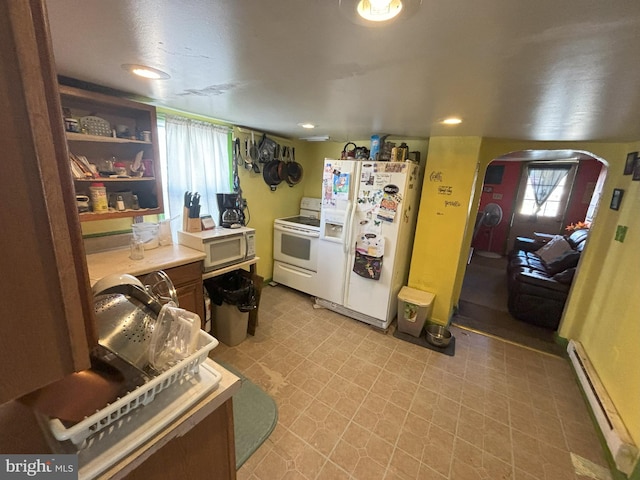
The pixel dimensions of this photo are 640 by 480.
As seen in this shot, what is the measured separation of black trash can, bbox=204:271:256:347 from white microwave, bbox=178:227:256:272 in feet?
0.79

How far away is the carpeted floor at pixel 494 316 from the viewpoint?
8.77ft

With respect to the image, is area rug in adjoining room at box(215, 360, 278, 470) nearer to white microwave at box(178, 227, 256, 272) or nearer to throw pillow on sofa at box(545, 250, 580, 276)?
white microwave at box(178, 227, 256, 272)

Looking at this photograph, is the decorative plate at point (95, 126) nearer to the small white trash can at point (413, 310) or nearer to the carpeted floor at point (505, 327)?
the small white trash can at point (413, 310)

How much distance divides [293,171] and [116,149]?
193 centimetres

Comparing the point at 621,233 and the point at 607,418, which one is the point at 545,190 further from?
the point at 607,418

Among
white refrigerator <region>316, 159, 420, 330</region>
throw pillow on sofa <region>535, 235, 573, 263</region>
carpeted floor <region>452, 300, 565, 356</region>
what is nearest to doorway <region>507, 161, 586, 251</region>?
throw pillow on sofa <region>535, 235, 573, 263</region>

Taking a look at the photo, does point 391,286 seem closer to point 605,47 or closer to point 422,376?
point 422,376

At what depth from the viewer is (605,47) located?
77cm

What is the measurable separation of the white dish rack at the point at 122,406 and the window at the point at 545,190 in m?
6.72

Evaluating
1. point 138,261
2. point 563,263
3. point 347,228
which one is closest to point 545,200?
point 563,263

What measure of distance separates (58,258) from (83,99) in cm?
180

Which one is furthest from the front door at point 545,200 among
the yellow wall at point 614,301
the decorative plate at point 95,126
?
the decorative plate at point 95,126

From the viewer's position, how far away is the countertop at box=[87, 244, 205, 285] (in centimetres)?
162

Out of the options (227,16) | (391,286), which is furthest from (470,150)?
(227,16)
